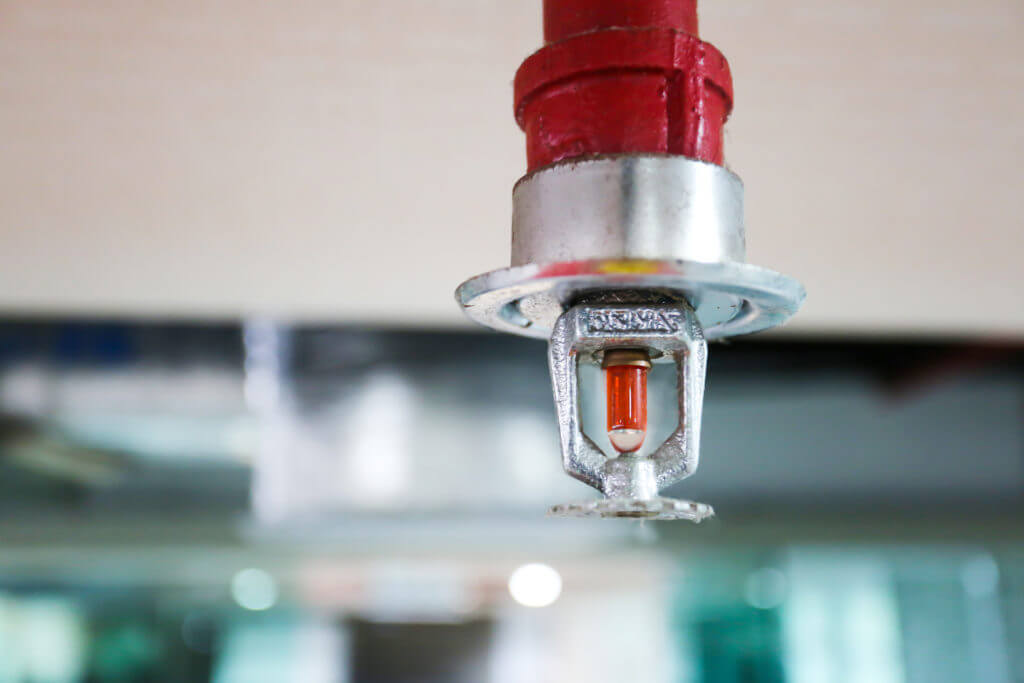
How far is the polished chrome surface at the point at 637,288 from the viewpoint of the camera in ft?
1.10

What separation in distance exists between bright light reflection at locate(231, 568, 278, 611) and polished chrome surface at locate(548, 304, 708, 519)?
1.67m

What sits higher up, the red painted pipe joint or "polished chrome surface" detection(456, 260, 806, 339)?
the red painted pipe joint

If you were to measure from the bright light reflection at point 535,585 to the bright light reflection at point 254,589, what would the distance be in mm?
475

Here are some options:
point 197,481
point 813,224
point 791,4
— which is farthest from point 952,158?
point 197,481

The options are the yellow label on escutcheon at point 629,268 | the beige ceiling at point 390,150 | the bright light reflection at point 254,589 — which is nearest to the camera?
the yellow label on escutcheon at point 629,268

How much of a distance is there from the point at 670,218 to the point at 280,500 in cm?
165

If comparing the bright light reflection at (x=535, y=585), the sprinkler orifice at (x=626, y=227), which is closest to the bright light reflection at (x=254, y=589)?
the bright light reflection at (x=535, y=585)

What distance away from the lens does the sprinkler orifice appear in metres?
0.37

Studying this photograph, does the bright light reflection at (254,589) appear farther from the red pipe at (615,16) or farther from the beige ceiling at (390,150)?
the red pipe at (615,16)

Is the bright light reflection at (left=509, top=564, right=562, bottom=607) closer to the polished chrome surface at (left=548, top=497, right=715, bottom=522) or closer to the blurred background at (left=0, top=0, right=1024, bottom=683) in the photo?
the blurred background at (left=0, top=0, right=1024, bottom=683)

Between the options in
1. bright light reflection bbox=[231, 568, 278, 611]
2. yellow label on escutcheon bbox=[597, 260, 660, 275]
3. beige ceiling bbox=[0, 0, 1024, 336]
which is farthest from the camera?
bright light reflection bbox=[231, 568, 278, 611]

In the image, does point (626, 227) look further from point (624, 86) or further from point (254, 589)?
point (254, 589)

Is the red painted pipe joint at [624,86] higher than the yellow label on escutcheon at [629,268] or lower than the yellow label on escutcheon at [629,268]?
higher

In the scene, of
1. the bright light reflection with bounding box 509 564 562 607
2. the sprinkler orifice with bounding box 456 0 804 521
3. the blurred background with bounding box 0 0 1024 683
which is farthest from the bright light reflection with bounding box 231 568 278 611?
the sprinkler orifice with bounding box 456 0 804 521
